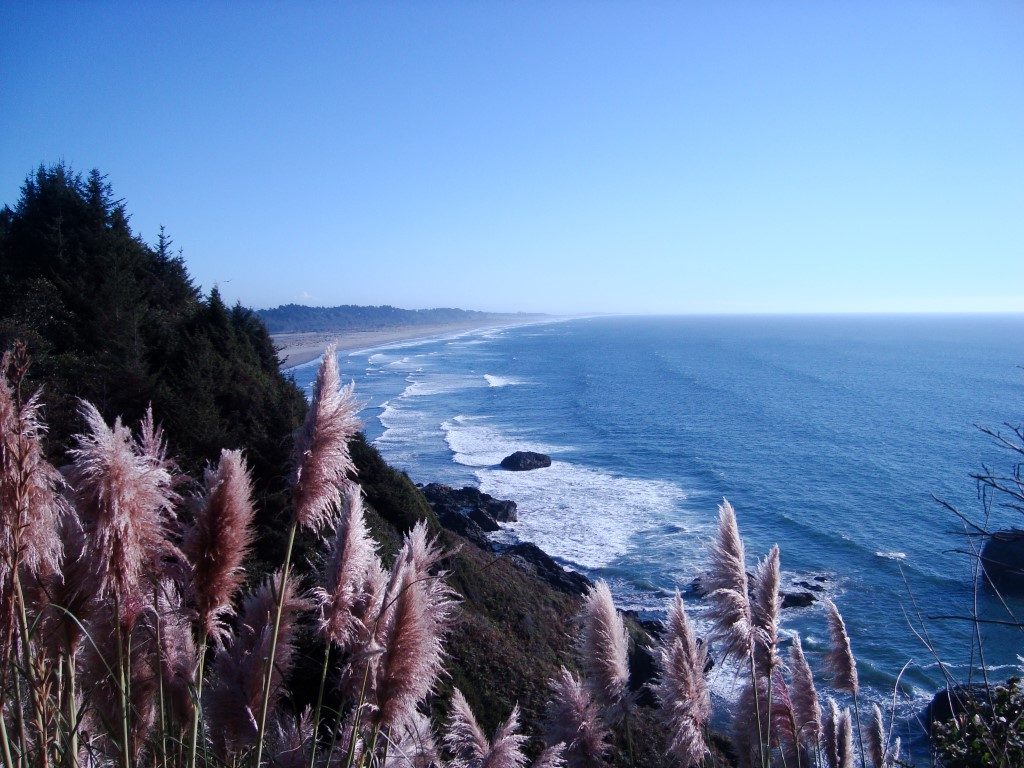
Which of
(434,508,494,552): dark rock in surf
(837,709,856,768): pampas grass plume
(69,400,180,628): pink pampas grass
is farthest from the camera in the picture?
(434,508,494,552): dark rock in surf

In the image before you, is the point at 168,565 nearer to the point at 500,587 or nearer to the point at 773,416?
the point at 500,587

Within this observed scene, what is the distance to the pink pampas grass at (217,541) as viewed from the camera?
86.3 inches

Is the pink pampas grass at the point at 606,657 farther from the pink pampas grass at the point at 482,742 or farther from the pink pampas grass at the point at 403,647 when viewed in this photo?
the pink pampas grass at the point at 403,647

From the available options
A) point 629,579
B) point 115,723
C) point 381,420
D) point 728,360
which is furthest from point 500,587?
point 728,360

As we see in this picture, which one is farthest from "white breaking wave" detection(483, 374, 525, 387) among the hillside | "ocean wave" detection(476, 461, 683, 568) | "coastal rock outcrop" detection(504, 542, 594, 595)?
the hillside

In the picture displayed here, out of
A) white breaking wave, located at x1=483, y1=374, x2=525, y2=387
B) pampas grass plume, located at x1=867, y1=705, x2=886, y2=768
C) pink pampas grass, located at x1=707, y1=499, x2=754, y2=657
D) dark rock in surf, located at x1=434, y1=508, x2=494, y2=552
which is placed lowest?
dark rock in surf, located at x1=434, y1=508, x2=494, y2=552

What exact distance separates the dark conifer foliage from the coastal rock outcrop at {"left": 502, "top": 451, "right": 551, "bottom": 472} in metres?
14.6

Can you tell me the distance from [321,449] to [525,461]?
30428 millimetres

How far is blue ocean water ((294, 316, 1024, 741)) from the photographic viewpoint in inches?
734

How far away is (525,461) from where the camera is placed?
3244 cm

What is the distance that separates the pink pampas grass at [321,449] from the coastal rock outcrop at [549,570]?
17137 mm

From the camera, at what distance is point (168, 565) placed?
2.22 m

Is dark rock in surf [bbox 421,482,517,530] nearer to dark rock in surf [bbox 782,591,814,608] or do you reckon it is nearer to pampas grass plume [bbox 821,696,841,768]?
dark rock in surf [bbox 782,591,814,608]

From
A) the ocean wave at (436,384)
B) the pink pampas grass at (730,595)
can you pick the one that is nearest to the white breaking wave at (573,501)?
the ocean wave at (436,384)
